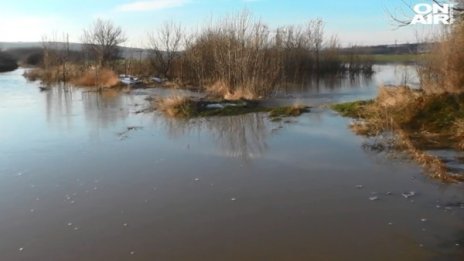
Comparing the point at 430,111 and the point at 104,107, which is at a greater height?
the point at 104,107

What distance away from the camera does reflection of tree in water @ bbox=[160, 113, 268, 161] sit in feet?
36.8

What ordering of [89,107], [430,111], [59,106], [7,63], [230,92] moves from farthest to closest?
[7,63] < [230,92] < [59,106] < [89,107] < [430,111]

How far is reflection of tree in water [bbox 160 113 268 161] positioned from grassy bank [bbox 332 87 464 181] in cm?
267

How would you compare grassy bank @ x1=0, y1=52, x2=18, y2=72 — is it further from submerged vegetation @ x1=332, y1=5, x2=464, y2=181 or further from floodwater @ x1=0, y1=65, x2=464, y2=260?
submerged vegetation @ x1=332, y1=5, x2=464, y2=181

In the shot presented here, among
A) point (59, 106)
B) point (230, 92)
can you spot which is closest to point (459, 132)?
point (230, 92)

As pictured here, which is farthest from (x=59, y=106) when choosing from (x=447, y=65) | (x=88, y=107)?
(x=447, y=65)

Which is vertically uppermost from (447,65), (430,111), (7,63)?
(7,63)

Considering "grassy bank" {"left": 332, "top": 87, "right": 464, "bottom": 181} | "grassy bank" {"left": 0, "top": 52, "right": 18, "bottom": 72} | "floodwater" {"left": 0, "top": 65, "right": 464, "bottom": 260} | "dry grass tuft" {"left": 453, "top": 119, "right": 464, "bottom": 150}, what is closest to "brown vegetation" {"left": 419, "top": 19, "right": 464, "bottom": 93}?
"grassy bank" {"left": 332, "top": 87, "right": 464, "bottom": 181}

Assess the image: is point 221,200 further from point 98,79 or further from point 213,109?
point 98,79

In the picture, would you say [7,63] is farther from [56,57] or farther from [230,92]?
[230,92]

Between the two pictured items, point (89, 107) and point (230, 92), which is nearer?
point (89, 107)

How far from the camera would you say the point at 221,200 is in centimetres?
754

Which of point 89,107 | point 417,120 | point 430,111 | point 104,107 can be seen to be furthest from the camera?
point 89,107

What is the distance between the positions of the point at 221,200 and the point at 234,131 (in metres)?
6.42
